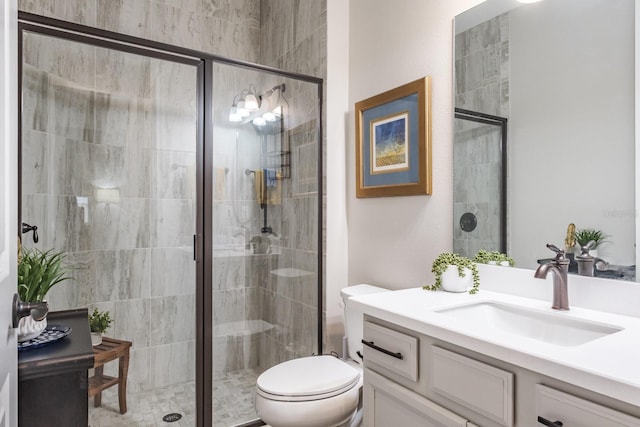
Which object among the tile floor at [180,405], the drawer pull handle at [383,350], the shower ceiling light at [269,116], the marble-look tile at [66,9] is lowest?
the tile floor at [180,405]

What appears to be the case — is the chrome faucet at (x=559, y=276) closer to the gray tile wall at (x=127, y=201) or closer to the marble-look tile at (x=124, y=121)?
the gray tile wall at (x=127, y=201)

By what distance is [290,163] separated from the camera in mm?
2361

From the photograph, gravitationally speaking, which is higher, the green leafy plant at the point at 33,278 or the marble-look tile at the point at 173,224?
the marble-look tile at the point at 173,224

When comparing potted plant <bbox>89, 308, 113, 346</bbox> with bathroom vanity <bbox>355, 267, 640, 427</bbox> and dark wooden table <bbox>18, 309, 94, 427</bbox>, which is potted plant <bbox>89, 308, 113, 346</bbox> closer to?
dark wooden table <bbox>18, 309, 94, 427</bbox>

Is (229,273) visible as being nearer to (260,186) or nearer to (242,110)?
(260,186)

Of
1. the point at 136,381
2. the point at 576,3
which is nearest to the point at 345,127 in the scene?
the point at 576,3

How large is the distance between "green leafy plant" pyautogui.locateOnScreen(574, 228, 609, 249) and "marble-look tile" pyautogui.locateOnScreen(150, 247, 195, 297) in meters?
1.69

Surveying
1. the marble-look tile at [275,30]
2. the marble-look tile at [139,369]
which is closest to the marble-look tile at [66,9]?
the marble-look tile at [275,30]

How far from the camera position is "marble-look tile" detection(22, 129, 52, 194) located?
1.72 meters

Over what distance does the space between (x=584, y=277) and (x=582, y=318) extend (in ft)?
0.60

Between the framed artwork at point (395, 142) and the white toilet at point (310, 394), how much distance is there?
2.32 feet

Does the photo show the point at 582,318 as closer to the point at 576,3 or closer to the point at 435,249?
the point at 435,249

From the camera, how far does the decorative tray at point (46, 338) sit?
1133 mm

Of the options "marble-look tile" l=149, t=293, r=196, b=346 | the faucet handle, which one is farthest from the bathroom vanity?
"marble-look tile" l=149, t=293, r=196, b=346
